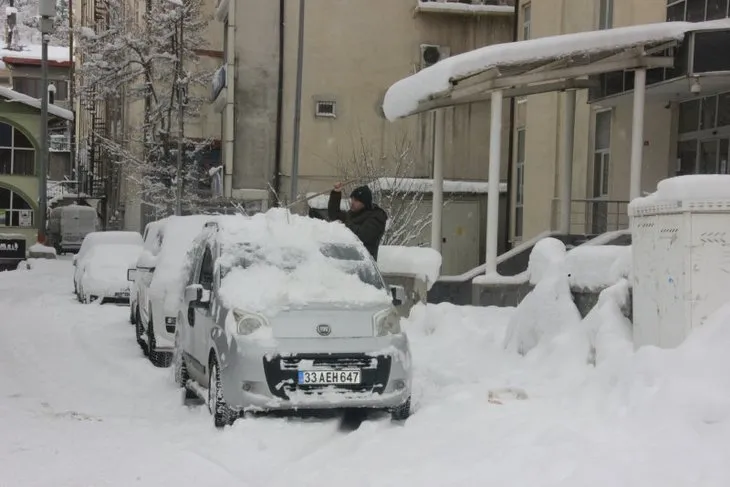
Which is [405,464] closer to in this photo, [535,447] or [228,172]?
[535,447]

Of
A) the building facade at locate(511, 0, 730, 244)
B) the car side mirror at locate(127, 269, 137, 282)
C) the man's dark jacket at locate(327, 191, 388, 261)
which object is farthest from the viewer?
the building facade at locate(511, 0, 730, 244)

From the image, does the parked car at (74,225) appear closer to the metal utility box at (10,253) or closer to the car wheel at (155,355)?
the metal utility box at (10,253)

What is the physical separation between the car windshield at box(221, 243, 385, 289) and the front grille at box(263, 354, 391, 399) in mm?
1064

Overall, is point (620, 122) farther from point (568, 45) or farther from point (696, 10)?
point (568, 45)

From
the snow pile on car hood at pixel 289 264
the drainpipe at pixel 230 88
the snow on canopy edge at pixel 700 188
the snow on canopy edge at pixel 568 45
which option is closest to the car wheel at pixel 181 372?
the snow pile on car hood at pixel 289 264

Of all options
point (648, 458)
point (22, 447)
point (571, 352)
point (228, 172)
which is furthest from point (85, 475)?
point (228, 172)

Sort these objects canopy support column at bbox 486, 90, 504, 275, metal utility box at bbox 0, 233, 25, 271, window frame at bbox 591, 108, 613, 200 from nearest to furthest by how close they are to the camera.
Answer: canopy support column at bbox 486, 90, 504, 275 < window frame at bbox 591, 108, 613, 200 < metal utility box at bbox 0, 233, 25, 271

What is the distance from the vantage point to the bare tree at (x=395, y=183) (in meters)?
19.3

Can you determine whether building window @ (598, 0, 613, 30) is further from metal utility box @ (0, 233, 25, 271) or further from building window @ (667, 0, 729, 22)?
metal utility box @ (0, 233, 25, 271)

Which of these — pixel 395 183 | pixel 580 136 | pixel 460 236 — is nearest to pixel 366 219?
pixel 395 183

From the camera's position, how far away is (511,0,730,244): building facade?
44.7ft

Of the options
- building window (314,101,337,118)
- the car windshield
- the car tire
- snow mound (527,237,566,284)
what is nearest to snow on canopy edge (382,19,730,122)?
snow mound (527,237,566,284)

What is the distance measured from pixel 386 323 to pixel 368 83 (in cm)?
2067

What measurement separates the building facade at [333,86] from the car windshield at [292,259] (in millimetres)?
Result: 17845
